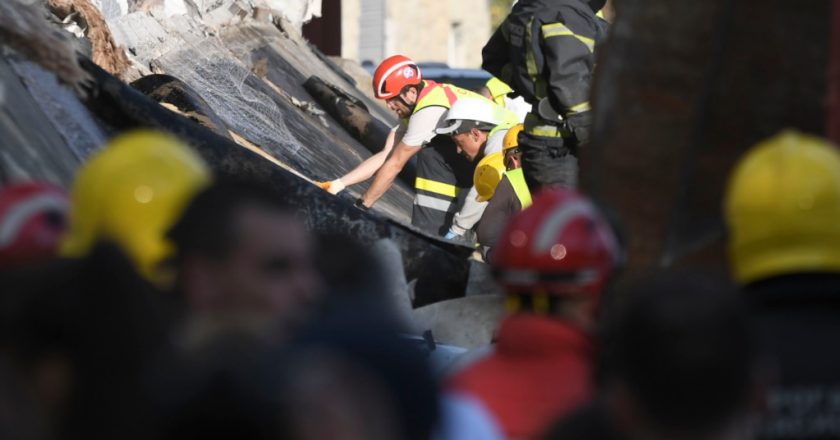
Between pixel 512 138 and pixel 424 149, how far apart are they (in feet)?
2.76

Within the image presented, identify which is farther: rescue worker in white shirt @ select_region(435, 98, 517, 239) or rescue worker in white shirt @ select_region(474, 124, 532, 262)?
rescue worker in white shirt @ select_region(435, 98, 517, 239)

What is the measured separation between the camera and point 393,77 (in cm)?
970

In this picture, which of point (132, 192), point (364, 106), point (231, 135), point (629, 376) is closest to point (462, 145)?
point (231, 135)

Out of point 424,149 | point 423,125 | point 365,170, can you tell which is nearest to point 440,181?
point 424,149

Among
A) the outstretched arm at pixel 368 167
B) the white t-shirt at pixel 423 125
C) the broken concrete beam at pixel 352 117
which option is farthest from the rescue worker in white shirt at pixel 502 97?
the white t-shirt at pixel 423 125

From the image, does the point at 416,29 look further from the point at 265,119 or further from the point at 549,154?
the point at 549,154

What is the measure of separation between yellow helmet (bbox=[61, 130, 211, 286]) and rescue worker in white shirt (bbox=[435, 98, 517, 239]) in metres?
6.09

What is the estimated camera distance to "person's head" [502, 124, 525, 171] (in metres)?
9.09

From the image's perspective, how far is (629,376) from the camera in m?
2.50

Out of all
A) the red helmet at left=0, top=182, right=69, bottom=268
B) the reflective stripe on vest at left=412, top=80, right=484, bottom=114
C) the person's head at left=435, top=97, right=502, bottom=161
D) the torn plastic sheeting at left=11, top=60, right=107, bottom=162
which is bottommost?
the person's head at left=435, top=97, right=502, bottom=161

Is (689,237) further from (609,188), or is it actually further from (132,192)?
(132,192)

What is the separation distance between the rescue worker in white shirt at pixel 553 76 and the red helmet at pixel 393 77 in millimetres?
861

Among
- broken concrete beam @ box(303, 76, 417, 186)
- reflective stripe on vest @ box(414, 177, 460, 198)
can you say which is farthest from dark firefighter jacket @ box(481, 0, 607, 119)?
broken concrete beam @ box(303, 76, 417, 186)

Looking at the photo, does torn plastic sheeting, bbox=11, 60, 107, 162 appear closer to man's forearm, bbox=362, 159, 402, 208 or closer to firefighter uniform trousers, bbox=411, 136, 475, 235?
man's forearm, bbox=362, 159, 402, 208
